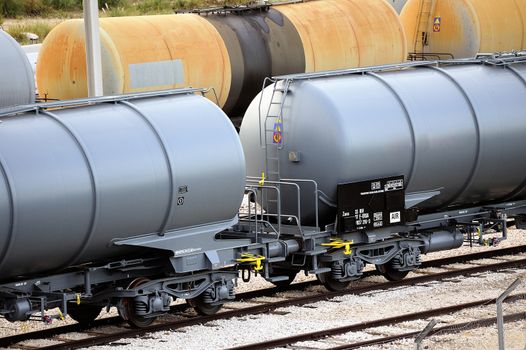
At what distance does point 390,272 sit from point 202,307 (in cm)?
418

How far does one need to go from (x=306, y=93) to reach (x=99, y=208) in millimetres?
4774

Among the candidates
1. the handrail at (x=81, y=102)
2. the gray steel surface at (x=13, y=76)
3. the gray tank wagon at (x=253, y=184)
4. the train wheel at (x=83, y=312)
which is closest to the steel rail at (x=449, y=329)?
the gray tank wagon at (x=253, y=184)

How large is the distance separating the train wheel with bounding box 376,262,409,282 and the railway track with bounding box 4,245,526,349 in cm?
19

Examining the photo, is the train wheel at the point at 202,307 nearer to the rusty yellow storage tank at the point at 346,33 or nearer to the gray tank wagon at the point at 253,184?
the gray tank wagon at the point at 253,184

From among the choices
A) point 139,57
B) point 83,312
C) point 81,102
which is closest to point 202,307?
point 83,312

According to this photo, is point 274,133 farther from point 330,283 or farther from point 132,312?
point 132,312

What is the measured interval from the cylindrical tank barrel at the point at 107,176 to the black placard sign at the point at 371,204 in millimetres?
2149

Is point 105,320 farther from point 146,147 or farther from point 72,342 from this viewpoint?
point 146,147

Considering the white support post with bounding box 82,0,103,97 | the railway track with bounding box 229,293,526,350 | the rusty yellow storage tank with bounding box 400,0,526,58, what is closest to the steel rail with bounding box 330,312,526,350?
the railway track with bounding box 229,293,526,350

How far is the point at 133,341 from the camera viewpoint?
17.1m

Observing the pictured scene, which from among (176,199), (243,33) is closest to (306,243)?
(176,199)

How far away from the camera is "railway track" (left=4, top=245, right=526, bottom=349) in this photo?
17250 mm

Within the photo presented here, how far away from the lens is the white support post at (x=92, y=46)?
21.9 meters

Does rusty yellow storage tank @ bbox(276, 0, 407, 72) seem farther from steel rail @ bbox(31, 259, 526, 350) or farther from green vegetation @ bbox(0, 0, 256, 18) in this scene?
green vegetation @ bbox(0, 0, 256, 18)
